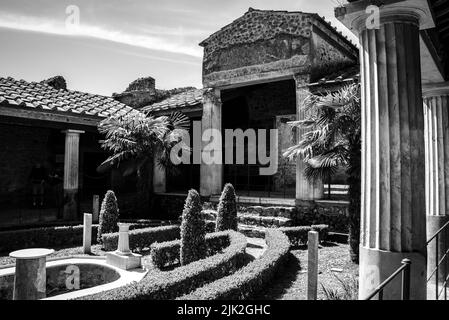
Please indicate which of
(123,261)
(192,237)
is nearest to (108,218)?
(123,261)

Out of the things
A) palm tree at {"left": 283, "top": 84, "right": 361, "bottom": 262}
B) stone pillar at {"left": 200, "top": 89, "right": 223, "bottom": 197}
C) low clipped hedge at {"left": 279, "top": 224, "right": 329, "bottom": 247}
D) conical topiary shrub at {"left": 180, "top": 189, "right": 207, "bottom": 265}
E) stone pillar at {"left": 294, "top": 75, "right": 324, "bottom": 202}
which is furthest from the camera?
stone pillar at {"left": 200, "top": 89, "right": 223, "bottom": 197}

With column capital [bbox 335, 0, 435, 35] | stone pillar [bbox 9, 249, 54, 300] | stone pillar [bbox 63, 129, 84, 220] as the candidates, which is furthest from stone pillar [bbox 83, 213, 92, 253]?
column capital [bbox 335, 0, 435, 35]

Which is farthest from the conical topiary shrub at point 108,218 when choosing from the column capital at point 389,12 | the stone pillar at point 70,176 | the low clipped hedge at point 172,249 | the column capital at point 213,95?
the column capital at point 389,12

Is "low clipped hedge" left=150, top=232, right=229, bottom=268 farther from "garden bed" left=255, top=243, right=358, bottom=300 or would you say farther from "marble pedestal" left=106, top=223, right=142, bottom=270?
"garden bed" left=255, top=243, right=358, bottom=300

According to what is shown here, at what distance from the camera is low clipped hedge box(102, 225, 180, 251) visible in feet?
30.7

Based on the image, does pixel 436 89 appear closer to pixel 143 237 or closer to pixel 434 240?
pixel 434 240

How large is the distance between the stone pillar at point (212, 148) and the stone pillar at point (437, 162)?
8.89m

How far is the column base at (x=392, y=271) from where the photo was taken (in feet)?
11.1

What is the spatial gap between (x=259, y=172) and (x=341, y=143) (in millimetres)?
9010

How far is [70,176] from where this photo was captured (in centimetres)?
1235

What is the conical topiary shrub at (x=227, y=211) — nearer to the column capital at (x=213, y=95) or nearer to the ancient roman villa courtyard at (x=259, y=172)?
the ancient roman villa courtyard at (x=259, y=172)

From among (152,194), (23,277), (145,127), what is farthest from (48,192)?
(23,277)

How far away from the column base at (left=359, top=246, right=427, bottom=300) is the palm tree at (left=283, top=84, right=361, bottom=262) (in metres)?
4.08

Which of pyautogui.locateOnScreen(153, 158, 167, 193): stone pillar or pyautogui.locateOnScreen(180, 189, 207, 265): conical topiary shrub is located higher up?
pyautogui.locateOnScreen(153, 158, 167, 193): stone pillar
